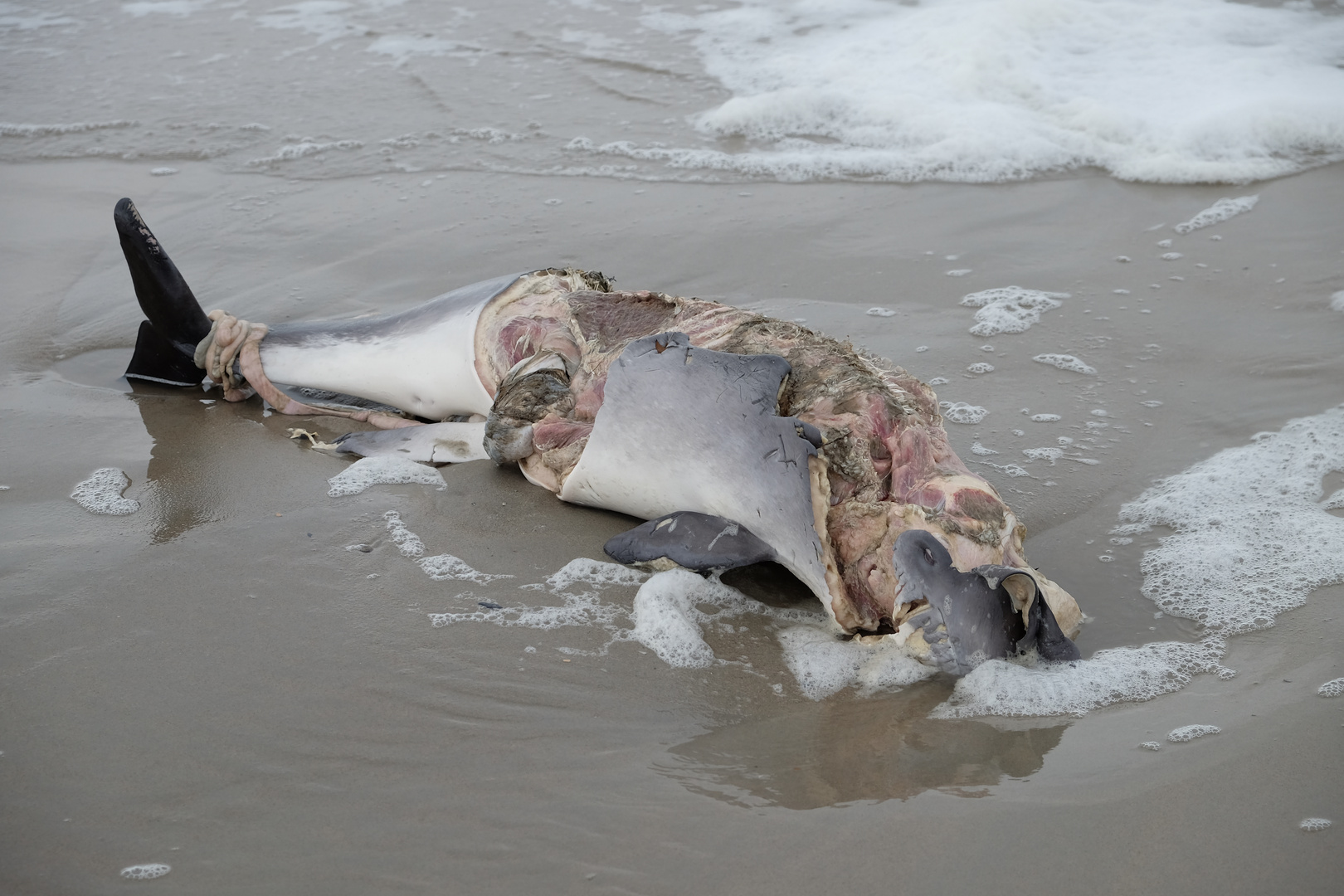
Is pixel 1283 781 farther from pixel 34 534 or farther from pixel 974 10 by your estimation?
pixel 974 10

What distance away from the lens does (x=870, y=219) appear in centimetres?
589

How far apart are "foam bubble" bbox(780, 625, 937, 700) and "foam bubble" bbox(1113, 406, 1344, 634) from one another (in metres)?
0.83

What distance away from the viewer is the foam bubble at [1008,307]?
475 centimetres

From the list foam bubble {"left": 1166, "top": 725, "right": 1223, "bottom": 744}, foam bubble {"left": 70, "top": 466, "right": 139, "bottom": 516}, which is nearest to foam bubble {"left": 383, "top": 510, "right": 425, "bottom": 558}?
foam bubble {"left": 70, "top": 466, "right": 139, "bottom": 516}

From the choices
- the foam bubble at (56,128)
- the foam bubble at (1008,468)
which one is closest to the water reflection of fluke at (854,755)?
the foam bubble at (1008,468)

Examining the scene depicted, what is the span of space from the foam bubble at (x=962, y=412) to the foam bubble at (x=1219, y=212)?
90.8 inches

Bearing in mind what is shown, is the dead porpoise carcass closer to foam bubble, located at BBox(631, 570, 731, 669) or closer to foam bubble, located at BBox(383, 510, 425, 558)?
foam bubble, located at BBox(631, 570, 731, 669)

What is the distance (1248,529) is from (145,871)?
122 inches

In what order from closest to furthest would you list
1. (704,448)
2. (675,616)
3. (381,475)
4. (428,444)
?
(675,616) < (704,448) < (381,475) < (428,444)

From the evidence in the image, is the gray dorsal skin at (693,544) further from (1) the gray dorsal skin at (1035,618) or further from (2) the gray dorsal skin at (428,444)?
(2) the gray dorsal skin at (428,444)

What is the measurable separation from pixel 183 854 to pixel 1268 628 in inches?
105

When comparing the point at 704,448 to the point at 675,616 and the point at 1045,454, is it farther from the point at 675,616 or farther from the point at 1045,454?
the point at 1045,454

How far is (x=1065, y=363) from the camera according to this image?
4.44 m

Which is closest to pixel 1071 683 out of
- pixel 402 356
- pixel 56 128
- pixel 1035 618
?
pixel 1035 618
